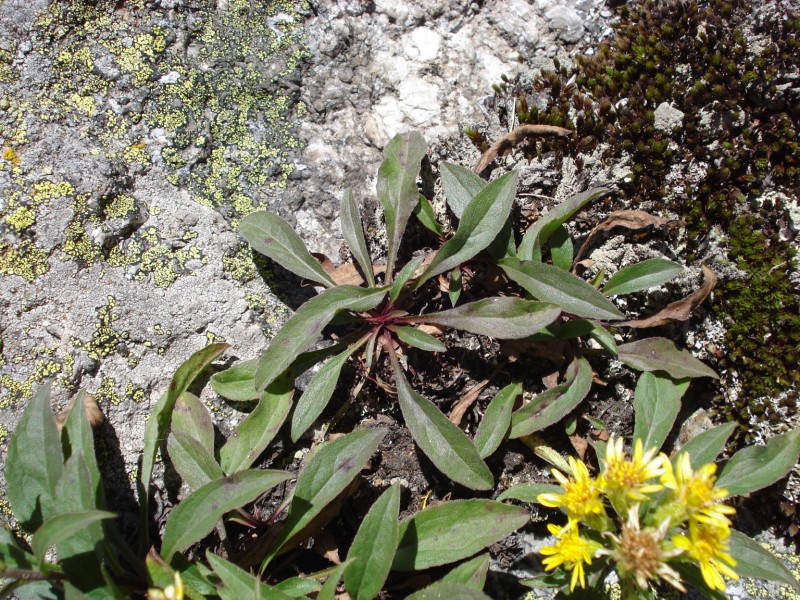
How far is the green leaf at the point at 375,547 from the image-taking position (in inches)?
87.0

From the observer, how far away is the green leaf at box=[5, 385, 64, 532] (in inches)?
86.0

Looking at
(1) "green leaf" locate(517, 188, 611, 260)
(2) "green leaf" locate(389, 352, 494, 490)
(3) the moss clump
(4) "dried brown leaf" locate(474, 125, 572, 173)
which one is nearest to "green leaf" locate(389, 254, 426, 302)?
(2) "green leaf" locate(389, 352, 494, 490)

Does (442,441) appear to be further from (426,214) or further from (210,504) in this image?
(426,214)

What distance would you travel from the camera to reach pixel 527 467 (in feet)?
8.89

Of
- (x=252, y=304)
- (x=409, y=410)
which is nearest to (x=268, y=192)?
(x=252, y=304)

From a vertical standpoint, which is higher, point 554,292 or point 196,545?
point 554,292

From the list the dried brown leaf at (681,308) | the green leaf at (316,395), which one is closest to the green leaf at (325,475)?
the green leaf at (316,395)

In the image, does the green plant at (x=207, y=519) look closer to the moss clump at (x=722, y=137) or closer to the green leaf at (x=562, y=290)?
the green leaf at (x=562, y=290)

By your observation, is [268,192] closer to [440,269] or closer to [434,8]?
[440,269]

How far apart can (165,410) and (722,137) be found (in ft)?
8.82

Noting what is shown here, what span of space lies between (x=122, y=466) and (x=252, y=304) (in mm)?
878

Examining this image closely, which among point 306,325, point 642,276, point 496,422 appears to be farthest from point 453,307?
point 642,276

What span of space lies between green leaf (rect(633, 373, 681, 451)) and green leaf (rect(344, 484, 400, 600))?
3.45 feet

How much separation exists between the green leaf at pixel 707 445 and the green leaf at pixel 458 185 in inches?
53.5
